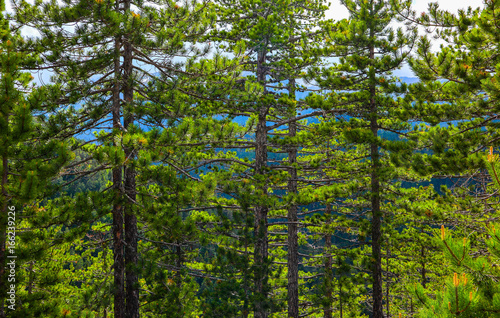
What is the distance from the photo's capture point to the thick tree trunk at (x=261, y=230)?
9.13 m

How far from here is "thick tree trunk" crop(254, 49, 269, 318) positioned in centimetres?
913

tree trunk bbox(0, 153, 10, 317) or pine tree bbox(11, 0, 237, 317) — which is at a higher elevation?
pine tree bbox(11, 0, 237, 317)

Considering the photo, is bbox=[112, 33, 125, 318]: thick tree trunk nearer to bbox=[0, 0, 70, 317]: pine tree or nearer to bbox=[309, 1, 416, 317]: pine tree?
bbox=[0, 0, 70, 317]: pine tree

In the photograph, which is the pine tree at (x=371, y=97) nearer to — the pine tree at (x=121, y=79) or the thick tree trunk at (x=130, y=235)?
the pine tree at (x=121, y=79)

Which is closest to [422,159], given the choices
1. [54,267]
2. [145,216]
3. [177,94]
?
[177,94]

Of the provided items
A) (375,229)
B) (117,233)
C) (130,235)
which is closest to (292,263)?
(375,229)

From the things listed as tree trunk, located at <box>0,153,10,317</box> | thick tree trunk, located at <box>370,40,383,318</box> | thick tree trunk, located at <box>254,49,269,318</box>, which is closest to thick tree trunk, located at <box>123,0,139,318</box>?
tree trunk, located at <box>0,153,10,317</box>

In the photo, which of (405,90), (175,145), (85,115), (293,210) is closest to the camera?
(175,145)

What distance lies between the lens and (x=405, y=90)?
8.30m

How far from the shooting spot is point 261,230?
9266mm

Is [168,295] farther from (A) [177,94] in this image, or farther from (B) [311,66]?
(B) [311,66]

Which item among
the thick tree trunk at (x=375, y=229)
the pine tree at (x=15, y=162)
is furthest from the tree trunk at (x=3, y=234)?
the thick tree trunk at (x=375, y=229)

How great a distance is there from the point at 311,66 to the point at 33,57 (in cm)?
749

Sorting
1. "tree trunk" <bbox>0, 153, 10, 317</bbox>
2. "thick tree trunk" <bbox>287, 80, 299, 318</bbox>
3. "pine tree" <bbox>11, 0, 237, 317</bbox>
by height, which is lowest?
"thick tree trunk" <bbox>287, 80, 299, 318</bbox>
